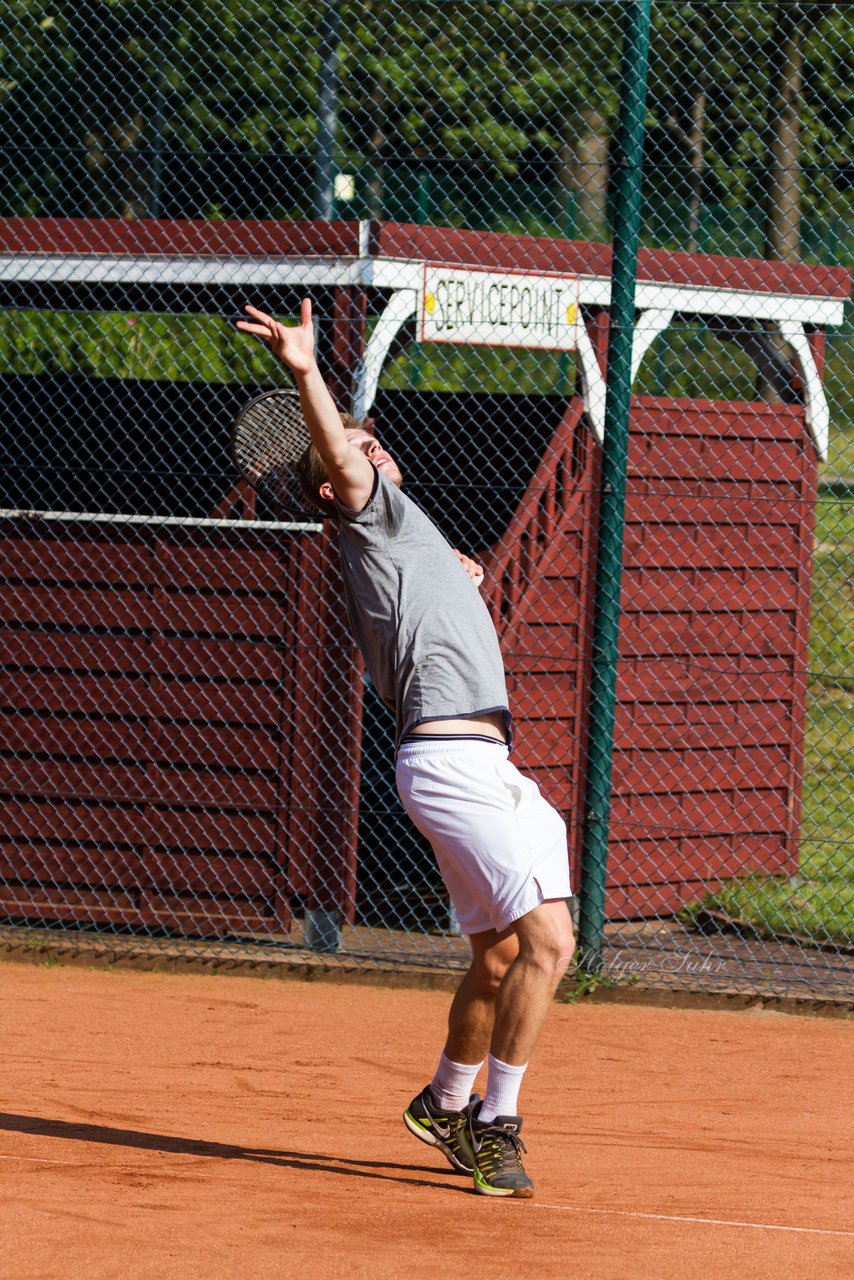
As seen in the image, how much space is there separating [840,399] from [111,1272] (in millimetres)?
17982

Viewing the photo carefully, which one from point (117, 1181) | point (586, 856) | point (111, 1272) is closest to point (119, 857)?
point (586, 856)

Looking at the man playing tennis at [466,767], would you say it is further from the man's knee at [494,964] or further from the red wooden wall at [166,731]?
the red wooden wall at [166,731]

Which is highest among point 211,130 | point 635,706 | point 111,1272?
point 211,130

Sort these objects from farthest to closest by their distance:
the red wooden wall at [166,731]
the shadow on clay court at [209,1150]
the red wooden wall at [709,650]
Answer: the red wooden wall at [709,650] → the red wooden wall at [166,731] → the shadow on clay court at [209,1150]

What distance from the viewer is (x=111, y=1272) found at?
3783 millimetres

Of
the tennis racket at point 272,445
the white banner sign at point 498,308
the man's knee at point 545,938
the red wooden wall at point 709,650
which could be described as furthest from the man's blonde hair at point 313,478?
the red wooden wall at point 709,650

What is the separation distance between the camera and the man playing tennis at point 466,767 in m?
4.24

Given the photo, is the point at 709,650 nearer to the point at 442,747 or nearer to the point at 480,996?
the point at 480,996

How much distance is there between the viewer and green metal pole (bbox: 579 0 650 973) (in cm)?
696

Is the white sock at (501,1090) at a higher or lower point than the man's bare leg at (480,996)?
lower

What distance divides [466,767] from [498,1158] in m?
0.98

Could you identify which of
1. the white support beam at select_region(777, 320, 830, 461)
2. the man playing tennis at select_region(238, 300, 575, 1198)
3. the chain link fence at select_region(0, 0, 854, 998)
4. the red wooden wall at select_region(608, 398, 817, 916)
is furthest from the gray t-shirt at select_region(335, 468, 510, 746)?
the white support beam at select_region(777, 320, 830, 461)

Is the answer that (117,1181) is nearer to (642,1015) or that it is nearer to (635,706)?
Answer: (642,1015)

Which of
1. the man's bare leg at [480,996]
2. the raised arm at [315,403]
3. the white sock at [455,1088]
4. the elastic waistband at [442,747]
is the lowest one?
the white sock at [455,1088]
